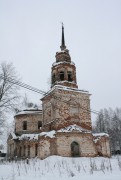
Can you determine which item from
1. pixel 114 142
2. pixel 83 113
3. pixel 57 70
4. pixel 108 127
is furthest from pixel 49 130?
pixel 108 127

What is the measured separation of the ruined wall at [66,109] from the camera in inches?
957

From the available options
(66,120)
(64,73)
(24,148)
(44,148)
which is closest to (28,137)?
(24,148)

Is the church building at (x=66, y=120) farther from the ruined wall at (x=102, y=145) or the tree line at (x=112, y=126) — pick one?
the tree line at (x=112, y=126)

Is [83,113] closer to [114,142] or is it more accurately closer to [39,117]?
[39,117]

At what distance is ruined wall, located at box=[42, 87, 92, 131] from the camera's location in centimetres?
2430

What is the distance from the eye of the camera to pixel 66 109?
24766mm

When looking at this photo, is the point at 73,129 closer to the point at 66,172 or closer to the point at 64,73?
the point at 64,73

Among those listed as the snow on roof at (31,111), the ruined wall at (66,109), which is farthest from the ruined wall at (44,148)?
the snow on roof at (31,111)

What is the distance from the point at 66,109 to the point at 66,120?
1.19 meters

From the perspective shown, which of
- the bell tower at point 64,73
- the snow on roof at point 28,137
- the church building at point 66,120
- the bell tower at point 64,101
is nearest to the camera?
the church building at point 66,120

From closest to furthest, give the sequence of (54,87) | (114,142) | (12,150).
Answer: (54,87), (12,150), (114,142)

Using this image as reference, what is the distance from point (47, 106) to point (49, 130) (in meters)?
2.87

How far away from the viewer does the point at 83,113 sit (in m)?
25.7

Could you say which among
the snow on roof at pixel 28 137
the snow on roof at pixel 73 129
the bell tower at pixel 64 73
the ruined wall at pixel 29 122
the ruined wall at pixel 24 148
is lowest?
the ruined wall at pixel 24 148
